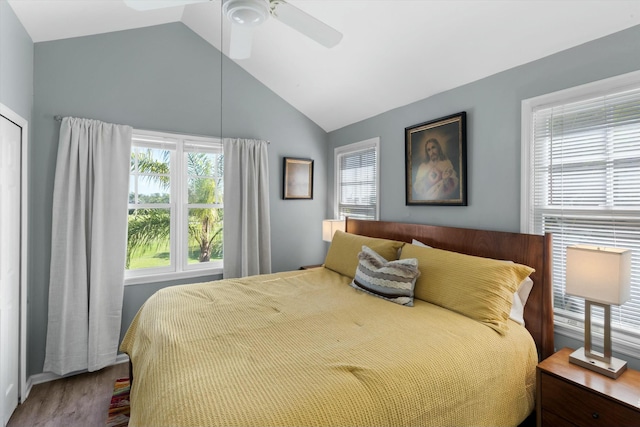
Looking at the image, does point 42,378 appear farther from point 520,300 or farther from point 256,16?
point 520,300

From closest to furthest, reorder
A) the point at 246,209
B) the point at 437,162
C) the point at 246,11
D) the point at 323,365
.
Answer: the point at 323,365 < the point at 246,11 < the point at 437,162 < the point at 246,209

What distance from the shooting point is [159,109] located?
3086 mm

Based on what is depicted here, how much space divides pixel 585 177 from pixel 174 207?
342cm

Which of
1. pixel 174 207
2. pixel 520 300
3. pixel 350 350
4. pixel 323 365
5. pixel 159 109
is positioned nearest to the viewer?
pixel 323 365

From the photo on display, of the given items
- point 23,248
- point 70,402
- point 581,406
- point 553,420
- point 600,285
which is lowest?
point 70,402

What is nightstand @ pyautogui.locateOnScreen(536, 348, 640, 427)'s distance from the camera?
135 centimetres

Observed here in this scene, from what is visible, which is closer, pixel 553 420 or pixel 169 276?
pixel 553 420

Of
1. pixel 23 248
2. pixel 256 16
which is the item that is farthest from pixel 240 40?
pixel 23 248

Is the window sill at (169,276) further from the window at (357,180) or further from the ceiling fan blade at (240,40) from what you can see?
the ceiling fan blade at (240,40)

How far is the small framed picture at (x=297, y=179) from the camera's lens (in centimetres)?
382

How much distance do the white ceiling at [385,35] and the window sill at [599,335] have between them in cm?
170

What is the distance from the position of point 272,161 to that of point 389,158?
1.40 metres

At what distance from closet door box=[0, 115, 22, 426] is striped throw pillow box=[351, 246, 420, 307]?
244cm

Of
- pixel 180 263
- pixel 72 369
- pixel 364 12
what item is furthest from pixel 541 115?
pixel 72 369
